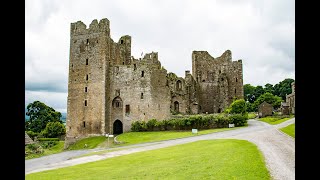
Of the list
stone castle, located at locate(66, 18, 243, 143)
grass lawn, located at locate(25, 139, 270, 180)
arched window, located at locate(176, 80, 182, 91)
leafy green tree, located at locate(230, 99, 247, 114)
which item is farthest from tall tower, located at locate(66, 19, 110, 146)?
grass lawn, located at locate(25, 139, 270, 180)

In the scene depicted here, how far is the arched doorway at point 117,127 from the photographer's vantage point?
55.3 m

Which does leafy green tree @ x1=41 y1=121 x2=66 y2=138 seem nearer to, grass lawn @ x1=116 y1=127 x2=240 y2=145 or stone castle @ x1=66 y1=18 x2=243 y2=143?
stone castle @ x1=66 y1=18 x2=243 y2=143

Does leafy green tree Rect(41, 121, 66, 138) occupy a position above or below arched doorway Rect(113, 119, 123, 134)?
below

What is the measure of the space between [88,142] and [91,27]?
18.2 metres

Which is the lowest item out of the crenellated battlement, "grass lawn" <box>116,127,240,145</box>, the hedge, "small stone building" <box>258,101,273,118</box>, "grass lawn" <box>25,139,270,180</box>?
"grass lawn" <box>116,127,240,145</box>

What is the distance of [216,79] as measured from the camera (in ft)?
230

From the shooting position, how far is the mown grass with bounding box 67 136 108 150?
4768 centimetres

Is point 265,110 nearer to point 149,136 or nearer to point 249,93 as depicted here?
point 149,136

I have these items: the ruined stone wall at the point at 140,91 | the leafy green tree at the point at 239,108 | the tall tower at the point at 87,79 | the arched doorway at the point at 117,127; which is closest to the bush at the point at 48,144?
the tall tower at the point at 87,79

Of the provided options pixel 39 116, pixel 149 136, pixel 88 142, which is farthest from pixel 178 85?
pixel 39 116

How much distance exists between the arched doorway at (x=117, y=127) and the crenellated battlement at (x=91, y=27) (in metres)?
14.1

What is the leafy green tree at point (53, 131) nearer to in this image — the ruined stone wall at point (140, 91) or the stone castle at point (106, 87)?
the stone castle at point (106, 87)
